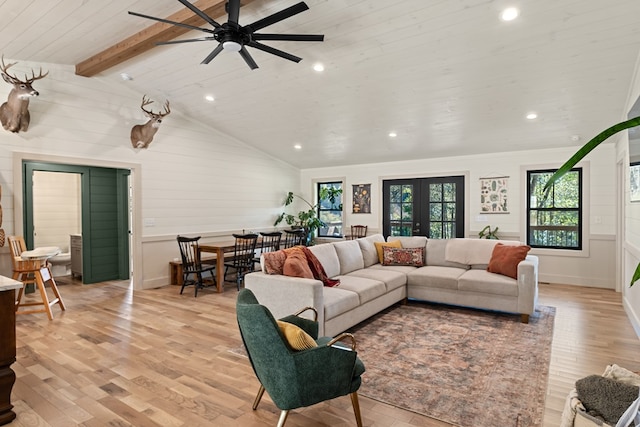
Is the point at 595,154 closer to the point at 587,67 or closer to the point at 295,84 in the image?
the point at 587,67

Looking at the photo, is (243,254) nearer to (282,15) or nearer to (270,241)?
(270,241)

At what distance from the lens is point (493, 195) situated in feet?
22.5

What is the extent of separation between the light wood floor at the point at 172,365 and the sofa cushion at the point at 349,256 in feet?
5.29

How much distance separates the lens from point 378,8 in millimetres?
3436

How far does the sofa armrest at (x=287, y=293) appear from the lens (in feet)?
11.4

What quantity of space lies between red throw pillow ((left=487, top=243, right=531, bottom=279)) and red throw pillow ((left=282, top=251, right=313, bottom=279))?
2586 millimetres

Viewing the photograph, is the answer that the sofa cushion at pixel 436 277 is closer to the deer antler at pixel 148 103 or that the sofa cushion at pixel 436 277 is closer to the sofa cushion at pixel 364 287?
the sofa cushion at pixel 364 287

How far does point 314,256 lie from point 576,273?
480 centimetres

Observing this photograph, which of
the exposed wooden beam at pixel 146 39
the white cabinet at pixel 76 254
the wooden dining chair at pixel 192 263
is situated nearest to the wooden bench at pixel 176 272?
the wooden dining chair at pixel 192 263

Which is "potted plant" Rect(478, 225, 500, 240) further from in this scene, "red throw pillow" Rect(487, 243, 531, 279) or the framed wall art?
the framed wall art

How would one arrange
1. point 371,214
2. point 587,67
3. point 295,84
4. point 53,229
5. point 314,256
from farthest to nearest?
point 371,214 → point 53,229 → point 295,84 → point 314,256 → point 587,67

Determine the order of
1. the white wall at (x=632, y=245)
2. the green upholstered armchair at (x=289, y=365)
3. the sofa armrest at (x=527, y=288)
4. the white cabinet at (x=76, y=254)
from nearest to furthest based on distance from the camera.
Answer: the green upholstered armchair at (x=289, y=365)
the white wall at (x=632, y=245)
the sofa armrest at (x=527, y=288)
the white cabinet at (x=76, y=254)

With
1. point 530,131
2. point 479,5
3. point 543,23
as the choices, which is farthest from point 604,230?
point 479,5

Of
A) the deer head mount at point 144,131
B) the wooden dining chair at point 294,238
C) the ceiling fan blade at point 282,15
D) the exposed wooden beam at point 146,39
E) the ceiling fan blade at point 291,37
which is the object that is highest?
the exposed wooden beam at point 146,39
